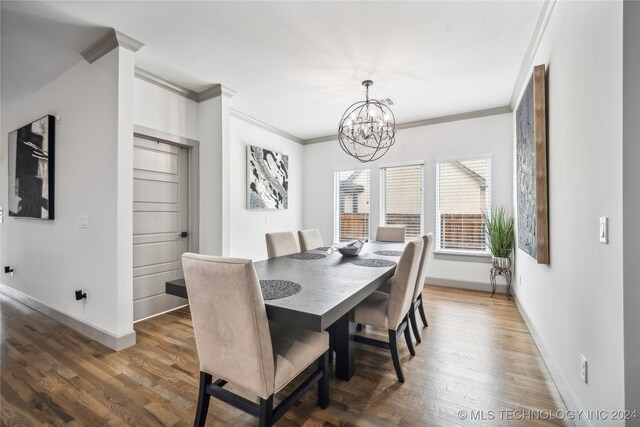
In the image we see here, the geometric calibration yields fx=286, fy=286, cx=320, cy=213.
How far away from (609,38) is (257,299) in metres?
1.79

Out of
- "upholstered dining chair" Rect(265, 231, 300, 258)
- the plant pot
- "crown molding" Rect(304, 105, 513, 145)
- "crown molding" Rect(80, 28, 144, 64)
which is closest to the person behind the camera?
"crown molding" Rect(80, 28, 144, 64)

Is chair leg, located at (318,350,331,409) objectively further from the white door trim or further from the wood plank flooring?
the white door trim

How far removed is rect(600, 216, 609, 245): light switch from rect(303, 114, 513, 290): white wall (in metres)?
3.01

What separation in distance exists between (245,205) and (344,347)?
2.83m

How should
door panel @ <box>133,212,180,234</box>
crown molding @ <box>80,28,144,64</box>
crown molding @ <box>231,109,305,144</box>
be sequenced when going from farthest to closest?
1. crown molding @ <box>231,109,305,144</box>
2. door panel @ <box>133,212,180,234</box>
3. crown molding @ <box>80,28,144,64</box>

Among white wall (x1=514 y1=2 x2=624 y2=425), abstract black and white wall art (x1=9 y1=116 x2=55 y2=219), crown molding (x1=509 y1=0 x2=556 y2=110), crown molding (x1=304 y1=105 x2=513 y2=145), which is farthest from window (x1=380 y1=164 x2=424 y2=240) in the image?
abstract black and white wall art (x1=9 y1=116 x2=55 y2=219)

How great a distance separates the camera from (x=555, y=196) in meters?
1.93

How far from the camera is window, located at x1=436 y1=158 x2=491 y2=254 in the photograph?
410 centimetres

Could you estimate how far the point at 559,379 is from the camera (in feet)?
5.93

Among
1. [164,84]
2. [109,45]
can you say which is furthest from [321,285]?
[164,84]

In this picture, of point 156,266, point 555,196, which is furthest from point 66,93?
point 555,196

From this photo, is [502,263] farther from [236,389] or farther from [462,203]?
[236,389]

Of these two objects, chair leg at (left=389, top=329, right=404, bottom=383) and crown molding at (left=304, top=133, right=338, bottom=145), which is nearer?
chair leg at (left=389, top=329, right=404, bottom=383)

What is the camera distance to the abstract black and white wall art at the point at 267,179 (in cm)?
432
